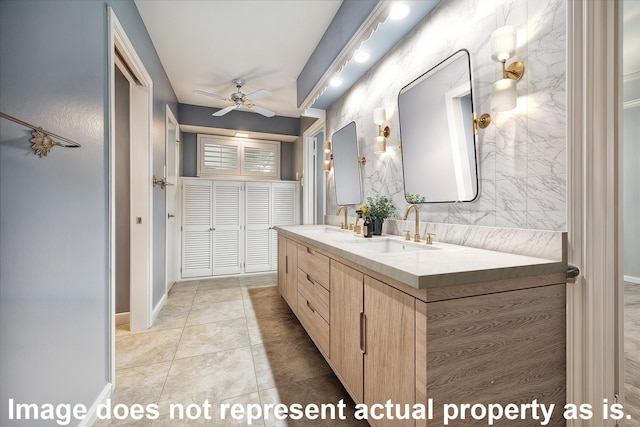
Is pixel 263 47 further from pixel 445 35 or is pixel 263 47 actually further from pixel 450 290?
pixel 450 290

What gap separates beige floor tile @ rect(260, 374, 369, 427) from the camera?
54.8 inches

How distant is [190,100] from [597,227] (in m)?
4.60

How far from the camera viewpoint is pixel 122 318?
8.68ft

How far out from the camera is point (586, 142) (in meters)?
1.02

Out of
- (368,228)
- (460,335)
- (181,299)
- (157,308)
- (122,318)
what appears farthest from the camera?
(181,299)

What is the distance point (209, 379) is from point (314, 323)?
2.46ft

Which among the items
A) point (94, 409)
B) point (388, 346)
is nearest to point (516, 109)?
point (388, 346)

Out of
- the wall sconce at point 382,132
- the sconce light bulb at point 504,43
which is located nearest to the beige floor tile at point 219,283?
the wall sconce at point 382,132

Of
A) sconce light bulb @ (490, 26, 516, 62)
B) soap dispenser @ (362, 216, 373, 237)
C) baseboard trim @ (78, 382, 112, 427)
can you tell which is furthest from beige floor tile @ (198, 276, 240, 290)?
sconce light bulb @ (490, 26, 516, 62)

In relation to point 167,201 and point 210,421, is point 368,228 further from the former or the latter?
point 167,201

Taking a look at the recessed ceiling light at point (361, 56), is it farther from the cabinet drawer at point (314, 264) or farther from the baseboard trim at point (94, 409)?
the baseboard trim at point (94, 409)

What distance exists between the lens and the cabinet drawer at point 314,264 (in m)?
1.67

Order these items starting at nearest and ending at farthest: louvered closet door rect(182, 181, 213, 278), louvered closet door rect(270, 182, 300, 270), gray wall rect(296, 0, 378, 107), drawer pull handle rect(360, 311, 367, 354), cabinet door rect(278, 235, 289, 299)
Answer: drawer pull handle rect(360, 311, 367, 354) → gray wall rect(296, 0, 378, 107) → cabinet door rect(278, 235, 289, 299) → louvered closet door rect(182, 181, 213, 278) → louvered closet door rect(270, 182, 300, 270)

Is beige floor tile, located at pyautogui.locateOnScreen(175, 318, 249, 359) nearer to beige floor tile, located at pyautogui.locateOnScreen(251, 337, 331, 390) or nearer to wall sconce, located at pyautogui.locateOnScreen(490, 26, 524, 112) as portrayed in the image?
beige floor tile, located at pyautogui.locateOnScreen(251, 337, 331, 390)
